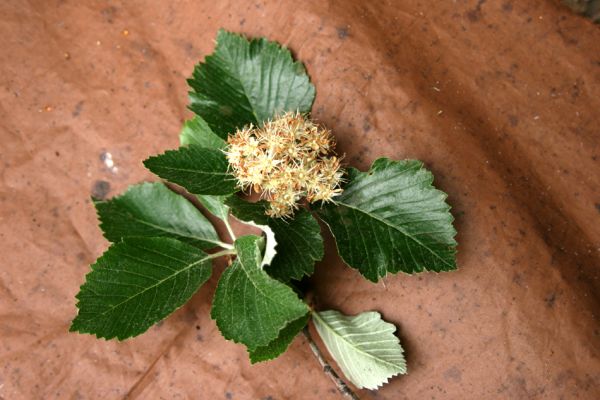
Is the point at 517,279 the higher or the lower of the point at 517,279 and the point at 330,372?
the higher

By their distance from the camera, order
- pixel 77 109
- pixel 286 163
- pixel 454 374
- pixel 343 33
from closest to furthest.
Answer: pixel 286 163
pixel 454 374
pixel 343 33
pixel 77 109

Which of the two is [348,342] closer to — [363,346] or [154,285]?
[363,346]

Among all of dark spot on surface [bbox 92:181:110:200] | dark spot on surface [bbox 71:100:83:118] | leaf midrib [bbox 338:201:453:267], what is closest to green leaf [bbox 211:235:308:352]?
leaf midrib [bbox 338:201:453:267]

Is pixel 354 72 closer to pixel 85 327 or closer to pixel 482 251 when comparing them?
pixel 482 251

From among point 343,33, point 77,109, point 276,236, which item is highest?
point 343,33

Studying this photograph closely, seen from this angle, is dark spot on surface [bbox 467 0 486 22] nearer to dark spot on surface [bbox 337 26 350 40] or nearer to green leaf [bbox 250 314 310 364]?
dark spot on surface [bbox 337 26 350 40]

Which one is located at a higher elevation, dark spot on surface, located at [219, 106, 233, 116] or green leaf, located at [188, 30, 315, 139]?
green leaf, located at [188, 30, 315, 139]

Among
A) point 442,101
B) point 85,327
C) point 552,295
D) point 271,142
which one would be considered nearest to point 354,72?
point 442,101

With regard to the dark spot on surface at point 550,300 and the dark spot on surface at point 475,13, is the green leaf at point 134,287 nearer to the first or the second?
A: the dark spot on surface at point 550,300

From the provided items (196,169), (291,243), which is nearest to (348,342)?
(291,243)
